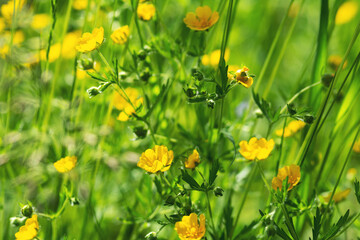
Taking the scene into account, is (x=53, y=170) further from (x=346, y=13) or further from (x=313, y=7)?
(x=313, y=7)

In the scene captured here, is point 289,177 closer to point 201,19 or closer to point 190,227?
point 190,227

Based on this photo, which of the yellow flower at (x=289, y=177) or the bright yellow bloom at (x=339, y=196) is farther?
the bright yellow bloom at (x=339, y=196)

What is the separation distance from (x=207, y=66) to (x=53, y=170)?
2.13ft

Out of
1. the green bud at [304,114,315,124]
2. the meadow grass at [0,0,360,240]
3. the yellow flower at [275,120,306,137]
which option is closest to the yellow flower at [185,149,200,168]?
the meadow grass at [0,0,360,240]

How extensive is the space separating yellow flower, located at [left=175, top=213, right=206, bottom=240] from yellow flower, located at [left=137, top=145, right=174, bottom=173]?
127mm

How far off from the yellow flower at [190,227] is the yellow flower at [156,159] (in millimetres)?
127

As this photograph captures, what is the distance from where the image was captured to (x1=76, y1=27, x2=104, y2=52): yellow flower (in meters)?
0.99

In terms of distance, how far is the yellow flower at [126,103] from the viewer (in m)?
1.11

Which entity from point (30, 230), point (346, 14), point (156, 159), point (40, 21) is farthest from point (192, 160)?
point (346, 14)

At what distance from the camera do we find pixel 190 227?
0.96 m

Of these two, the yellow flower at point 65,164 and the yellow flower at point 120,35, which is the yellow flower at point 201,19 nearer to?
the yellow flower at point 120,35

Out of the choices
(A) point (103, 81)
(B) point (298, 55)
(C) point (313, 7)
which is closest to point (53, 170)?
(A) point (103, 81)

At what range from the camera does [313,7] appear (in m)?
2.54

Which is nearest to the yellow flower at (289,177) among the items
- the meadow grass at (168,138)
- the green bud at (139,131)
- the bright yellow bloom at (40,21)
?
the meadow grass at (168,138)
